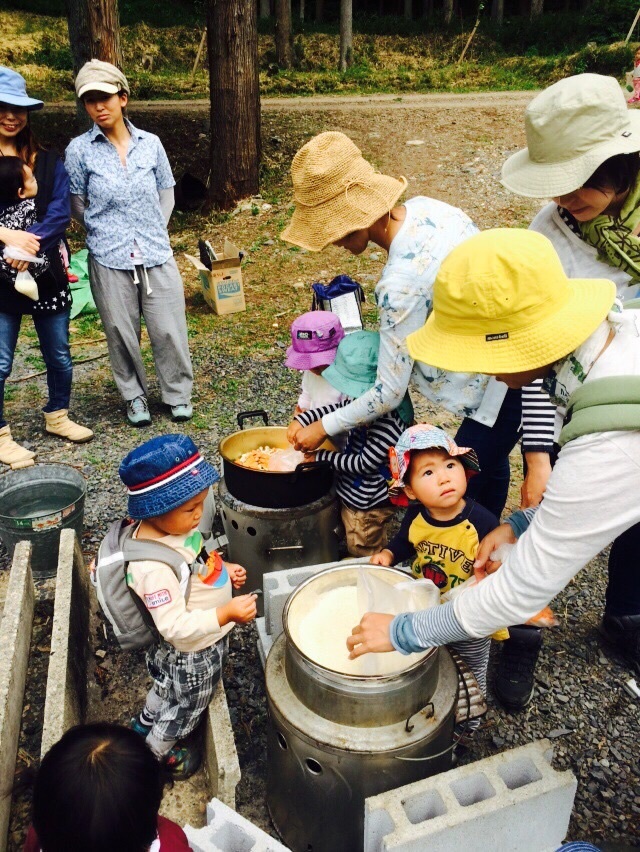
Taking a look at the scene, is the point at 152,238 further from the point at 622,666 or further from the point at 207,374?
the point at 622,666

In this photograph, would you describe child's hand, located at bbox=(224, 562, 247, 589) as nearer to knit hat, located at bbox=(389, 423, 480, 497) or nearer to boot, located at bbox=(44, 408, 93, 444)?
knit hat, located at bbox=(389, 423, 480, 497)

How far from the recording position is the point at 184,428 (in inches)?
203

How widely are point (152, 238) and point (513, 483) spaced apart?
3.01m

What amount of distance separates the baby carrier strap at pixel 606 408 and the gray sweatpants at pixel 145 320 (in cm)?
377

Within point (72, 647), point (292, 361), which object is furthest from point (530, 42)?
point (72, 647)

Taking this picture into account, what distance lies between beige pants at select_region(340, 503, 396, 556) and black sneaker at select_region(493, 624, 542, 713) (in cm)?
78

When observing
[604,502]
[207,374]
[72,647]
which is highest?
[604,502]

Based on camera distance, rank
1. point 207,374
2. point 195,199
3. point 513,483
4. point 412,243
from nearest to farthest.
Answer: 1. point 412,243
2. point 513,483
3. point 207,374
4. point 195,199

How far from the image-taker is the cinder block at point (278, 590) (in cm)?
271

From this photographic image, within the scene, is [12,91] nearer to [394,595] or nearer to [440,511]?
[440,511]

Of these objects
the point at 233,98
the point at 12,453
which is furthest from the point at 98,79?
the point at 233,98

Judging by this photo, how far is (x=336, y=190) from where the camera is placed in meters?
2.67

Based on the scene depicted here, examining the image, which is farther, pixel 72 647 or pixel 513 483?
pixel 513 483

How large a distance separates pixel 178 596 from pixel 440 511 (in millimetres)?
1038
